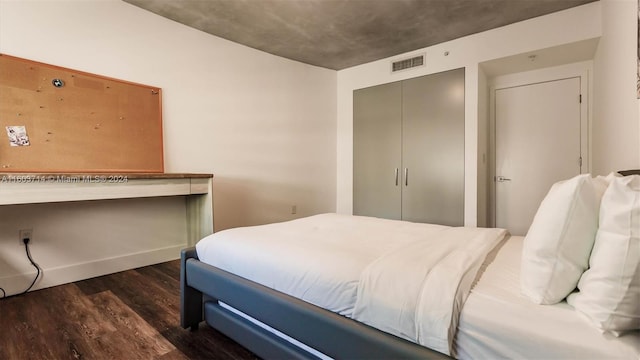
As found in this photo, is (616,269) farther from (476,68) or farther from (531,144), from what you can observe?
(531,144)

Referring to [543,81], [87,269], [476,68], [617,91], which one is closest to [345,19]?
[476,68]

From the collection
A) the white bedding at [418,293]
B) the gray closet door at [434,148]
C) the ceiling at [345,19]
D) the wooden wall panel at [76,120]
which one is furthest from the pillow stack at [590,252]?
the wooden wall panel at [76,120]

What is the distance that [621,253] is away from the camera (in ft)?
2.53

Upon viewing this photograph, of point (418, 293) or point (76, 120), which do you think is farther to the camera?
point (76, 120)

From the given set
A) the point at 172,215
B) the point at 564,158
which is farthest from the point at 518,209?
the point at 172,215

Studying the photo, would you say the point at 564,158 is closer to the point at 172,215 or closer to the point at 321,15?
the point at 321,15

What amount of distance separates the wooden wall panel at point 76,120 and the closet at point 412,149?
106 inches

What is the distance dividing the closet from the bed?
194cm

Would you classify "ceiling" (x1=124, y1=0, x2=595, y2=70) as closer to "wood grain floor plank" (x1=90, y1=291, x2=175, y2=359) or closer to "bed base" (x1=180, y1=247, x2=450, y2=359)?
"bed base" (x1=180, y1=247, x2=450, y2=359)

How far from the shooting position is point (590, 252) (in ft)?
2.97

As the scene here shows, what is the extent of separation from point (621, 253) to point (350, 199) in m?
3.99

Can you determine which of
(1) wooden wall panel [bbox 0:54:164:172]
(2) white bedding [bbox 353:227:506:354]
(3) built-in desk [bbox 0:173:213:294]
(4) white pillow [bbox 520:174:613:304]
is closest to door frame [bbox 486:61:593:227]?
(2) white bedding [bbox 353:227:506:354]

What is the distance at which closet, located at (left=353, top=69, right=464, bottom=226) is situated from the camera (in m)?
3.71

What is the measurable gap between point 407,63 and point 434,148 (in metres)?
1.16
